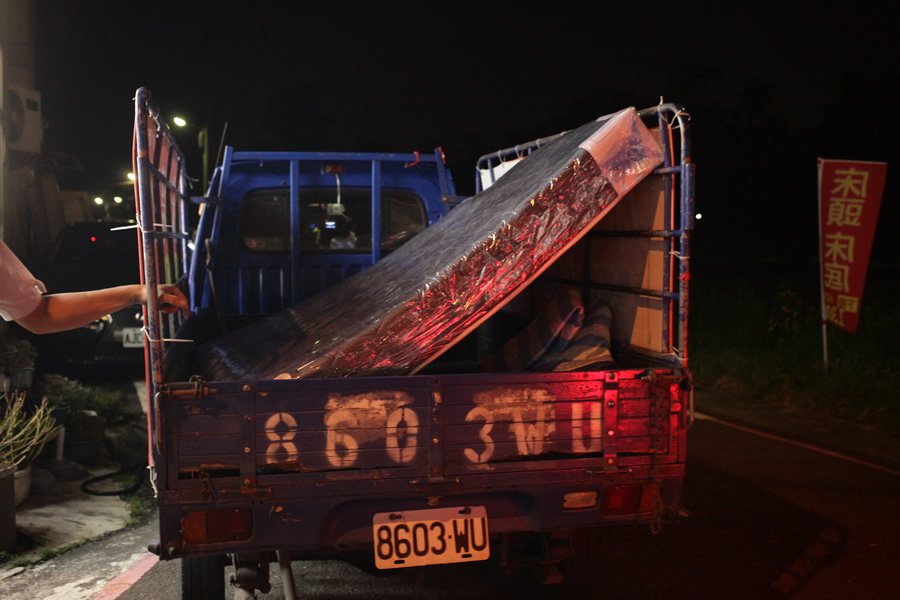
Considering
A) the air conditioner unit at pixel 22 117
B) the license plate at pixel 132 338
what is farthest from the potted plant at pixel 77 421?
the air conditioner unit at pixel 22 117

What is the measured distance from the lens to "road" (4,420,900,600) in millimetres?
4285

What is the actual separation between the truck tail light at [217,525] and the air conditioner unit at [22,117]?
641 centimetres

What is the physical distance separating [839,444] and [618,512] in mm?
5369

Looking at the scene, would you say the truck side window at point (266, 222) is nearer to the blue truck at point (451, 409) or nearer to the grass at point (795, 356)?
the blue truck at point (451, 409)

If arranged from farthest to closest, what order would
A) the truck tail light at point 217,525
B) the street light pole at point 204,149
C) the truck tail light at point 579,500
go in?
the street light pole at point 204,149 → the truck tail light at point 579,500 → the truck tail light at point 217,525

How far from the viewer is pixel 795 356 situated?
10.8 metres

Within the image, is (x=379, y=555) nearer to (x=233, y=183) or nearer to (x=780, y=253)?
→ (x=233, y=183)

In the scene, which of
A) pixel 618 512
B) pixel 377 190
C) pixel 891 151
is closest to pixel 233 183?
pixel 377 190

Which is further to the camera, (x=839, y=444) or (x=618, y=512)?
(x=839, y=444)

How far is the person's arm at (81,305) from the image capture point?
10.2ft

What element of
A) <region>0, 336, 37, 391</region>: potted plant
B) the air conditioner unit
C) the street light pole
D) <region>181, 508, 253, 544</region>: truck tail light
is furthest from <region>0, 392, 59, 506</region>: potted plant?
the street light pole

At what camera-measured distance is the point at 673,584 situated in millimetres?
4418

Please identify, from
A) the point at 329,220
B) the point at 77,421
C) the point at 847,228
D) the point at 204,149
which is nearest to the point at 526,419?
the point at 329,220

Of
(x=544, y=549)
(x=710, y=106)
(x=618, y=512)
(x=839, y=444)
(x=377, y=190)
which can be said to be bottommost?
(x=839, y=444)
